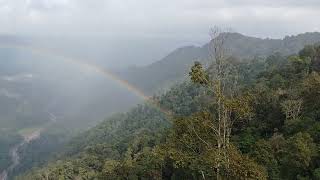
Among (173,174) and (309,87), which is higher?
(309,87)

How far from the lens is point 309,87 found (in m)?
50.3

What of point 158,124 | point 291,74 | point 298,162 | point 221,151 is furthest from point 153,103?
point 221,151

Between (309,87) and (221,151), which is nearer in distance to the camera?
(221,151)

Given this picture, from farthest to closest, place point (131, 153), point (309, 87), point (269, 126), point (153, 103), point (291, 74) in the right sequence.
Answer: point (153, 103) → point (131, 153) → point (291, 74) → point (269, 126) → point (309, 87)

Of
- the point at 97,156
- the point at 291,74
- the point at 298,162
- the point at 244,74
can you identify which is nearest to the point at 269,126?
the point at 298,162

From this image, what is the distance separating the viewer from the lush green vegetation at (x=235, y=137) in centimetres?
1842

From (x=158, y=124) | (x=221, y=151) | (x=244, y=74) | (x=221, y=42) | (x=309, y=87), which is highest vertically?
(x=221, y=42)

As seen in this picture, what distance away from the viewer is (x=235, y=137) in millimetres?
48719

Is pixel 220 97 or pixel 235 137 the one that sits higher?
pixel 220 97

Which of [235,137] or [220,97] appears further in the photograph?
[235,137]

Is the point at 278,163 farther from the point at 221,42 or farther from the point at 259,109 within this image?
the point at 221,42

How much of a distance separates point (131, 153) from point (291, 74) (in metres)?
31.5

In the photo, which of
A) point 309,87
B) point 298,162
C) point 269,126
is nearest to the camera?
point 298,162

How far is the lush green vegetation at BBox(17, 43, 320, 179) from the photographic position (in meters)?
18.4
